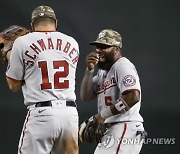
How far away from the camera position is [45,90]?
3.34 m

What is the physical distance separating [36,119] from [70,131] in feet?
0.76

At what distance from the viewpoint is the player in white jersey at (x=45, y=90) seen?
3.31 metres

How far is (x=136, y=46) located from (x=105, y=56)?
6.38 ft

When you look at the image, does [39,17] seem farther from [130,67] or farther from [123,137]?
[123,137]

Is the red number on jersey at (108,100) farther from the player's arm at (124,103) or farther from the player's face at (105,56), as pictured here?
the player's face at (105,56)

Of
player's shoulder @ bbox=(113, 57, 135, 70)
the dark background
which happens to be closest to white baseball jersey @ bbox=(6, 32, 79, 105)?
player's shoulder @ bbox=(113, 57, 135, 70)

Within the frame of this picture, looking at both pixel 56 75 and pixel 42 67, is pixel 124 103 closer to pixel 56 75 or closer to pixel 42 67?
pixel 56 75

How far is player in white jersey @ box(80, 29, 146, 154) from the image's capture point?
359 centimetres

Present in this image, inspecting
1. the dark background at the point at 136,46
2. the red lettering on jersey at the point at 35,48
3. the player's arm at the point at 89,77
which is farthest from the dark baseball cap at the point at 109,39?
the dark background at the point at 136,46

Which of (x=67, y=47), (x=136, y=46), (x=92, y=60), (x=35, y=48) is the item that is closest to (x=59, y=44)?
(x=67, y=47)

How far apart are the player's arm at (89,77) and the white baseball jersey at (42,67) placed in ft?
1.25

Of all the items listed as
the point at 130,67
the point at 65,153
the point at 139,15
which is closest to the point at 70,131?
the point at 65,153

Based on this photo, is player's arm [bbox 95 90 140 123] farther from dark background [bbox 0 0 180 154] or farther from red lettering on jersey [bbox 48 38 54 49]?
dark background [bbox 0 0 180 154]

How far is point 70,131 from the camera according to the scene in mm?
3361
